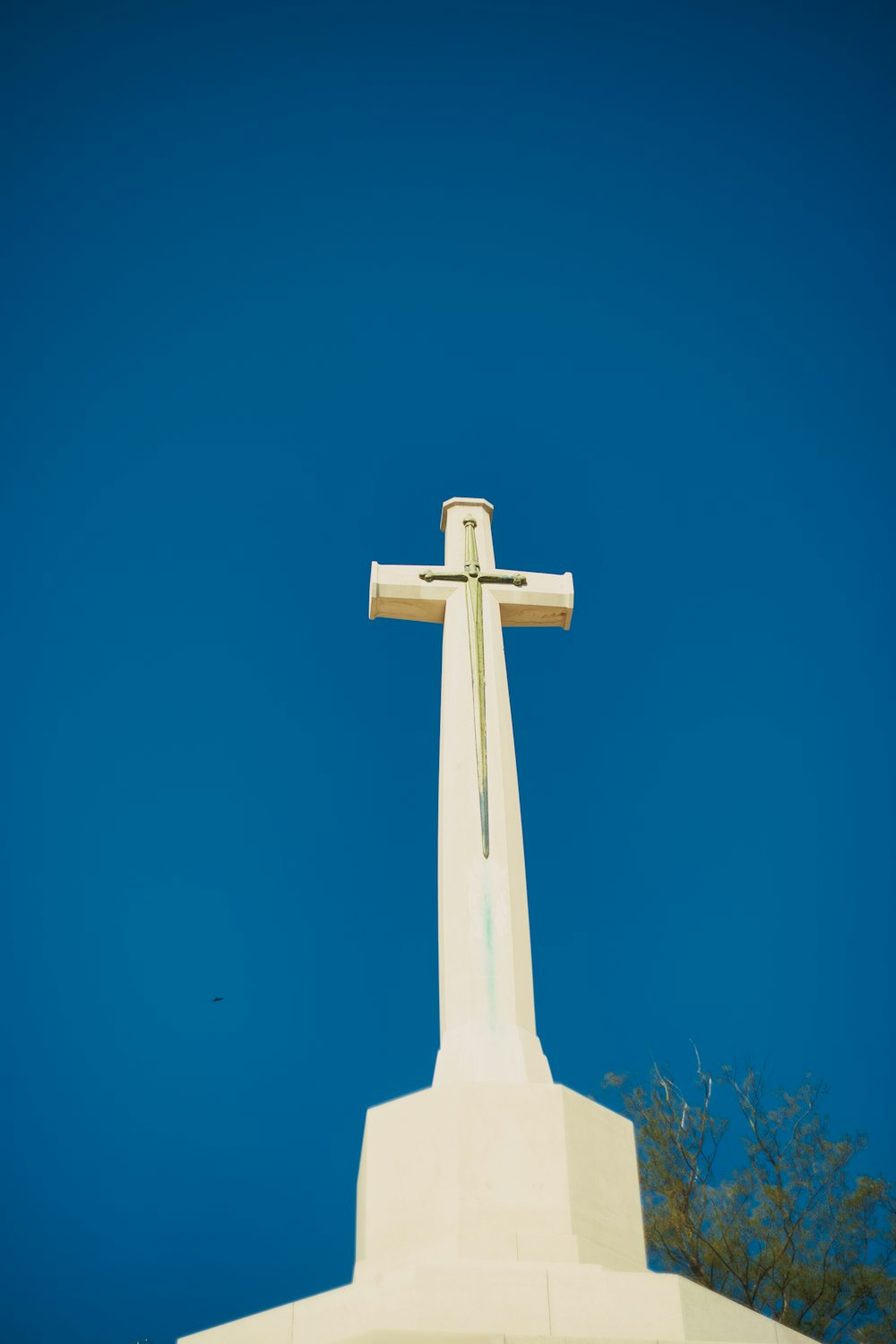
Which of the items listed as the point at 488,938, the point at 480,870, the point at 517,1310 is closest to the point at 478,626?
the point at 480,870

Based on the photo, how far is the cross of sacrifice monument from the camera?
5.36 metres

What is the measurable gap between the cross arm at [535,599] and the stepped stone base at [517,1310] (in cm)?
534

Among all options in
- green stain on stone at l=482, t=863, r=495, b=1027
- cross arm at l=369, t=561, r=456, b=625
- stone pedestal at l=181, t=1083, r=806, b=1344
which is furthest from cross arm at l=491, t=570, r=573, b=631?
stone pedestal at l=181, t=1083, r=806, b=1344

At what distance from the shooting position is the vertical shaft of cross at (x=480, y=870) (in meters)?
7.02

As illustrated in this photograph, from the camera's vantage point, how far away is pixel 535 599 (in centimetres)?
976

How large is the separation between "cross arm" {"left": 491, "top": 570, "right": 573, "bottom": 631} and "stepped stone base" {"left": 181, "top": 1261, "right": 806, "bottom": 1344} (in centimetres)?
534

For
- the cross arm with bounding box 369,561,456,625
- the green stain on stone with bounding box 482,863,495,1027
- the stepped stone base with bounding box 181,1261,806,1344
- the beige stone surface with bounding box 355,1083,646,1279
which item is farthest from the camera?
the cross arm with bounding box 369,561,456,625

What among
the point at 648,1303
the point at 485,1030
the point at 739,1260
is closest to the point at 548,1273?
the point at 648,1303

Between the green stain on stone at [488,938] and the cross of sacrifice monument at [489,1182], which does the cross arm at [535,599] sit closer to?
the cross of sacrifice monument at [489,1182]

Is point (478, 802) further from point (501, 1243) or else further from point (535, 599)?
point (501, 1243)

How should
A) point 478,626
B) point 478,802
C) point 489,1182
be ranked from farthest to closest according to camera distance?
point 478,626 < point 478,802 < point 489,1182

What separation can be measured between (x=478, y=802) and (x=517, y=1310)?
348 centimetres

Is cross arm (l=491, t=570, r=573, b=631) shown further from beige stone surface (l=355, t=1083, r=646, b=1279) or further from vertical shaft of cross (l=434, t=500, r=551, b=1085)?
beige stone surface (l=355, t=1083, r=646, b=1279)

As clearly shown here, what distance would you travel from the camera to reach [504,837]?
804cm
